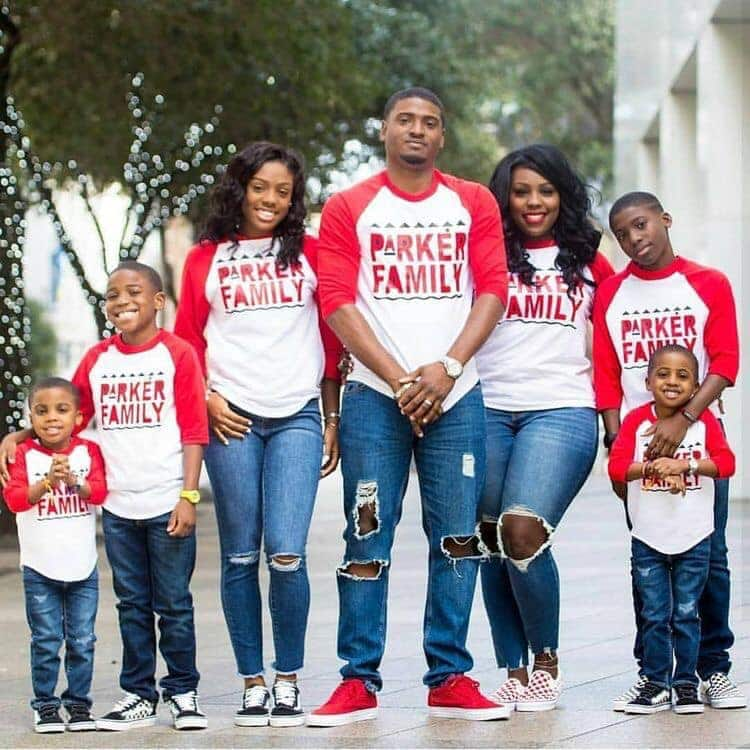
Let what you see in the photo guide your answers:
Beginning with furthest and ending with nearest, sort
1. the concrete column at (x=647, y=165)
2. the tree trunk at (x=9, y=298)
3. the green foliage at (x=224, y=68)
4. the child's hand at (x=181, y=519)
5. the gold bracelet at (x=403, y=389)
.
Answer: the concrete column at (x=647, y=165), the green foliage at (x=224, y=68), the tree trunk at (x=9, y=298), the child's hand at (x=181, y=519), the gold bracelet at (x=403, y=389)

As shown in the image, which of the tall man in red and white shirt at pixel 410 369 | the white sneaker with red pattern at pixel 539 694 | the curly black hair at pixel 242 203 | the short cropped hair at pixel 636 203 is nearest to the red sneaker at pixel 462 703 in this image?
the tall man in red and white shirt at pixel 410 369

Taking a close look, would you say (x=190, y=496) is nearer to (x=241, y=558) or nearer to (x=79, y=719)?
(x=241, y=558)

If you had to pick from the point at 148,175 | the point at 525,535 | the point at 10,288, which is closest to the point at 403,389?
the point at 525,535

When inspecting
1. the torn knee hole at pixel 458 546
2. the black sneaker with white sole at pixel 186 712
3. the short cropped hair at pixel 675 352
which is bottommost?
the black sneaker with white sole at pixel 186 712

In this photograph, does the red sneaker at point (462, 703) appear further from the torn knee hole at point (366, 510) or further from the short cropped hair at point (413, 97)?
the short cropped hair at point (413, 97)

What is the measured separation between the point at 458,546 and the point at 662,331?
1.06 m

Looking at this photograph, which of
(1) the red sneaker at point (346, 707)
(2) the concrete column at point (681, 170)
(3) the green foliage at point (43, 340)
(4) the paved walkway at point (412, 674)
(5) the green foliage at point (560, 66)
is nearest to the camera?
(4) the paved walkway at point (412, 674)

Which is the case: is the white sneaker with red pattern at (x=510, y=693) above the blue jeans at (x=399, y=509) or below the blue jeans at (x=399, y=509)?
below

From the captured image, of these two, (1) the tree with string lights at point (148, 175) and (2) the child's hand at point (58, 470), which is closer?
(2) the child's hand at point (58, 470)

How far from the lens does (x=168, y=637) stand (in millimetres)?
6238

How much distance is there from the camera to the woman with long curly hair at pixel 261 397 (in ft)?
20.1

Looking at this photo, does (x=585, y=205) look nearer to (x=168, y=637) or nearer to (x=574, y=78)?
(x=168, y=637)

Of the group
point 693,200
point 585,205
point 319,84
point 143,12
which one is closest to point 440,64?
point 693,200

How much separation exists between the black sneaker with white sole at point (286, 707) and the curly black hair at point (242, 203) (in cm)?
149
